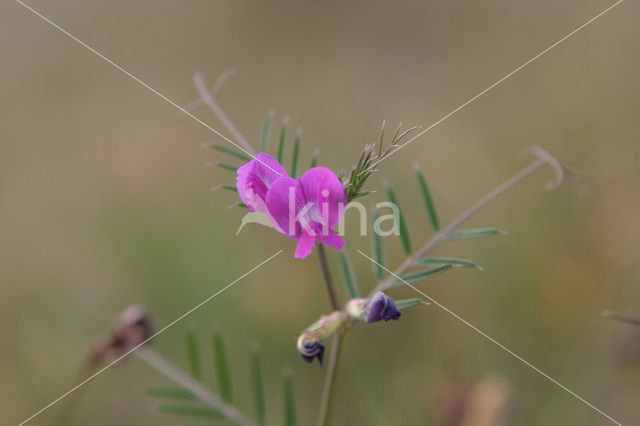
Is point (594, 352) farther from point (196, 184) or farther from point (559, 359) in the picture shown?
point (196, 184)

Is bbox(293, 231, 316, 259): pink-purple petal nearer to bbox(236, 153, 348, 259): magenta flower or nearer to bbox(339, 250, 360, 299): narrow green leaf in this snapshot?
bbox(236, 153, 348, 259): magenta flower

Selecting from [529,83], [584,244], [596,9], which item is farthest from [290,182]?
[596,9]

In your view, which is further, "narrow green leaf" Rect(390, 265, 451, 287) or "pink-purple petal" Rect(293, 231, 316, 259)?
"narrow green leaf" Rect(390, 265, 451, 287)

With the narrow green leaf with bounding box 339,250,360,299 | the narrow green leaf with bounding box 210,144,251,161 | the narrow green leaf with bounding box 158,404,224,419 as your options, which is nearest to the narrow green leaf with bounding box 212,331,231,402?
the narrow green leaf with bounding box 158,404,224,419

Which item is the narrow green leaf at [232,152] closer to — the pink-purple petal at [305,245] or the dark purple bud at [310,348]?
the pink-purple petal at [305,245]

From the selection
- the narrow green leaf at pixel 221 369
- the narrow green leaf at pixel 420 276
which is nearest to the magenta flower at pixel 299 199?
the narrow green leaf at pixel 420 276

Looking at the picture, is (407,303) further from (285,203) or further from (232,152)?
(232,152)

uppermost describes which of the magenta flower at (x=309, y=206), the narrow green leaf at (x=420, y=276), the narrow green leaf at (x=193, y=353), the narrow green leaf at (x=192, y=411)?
the magenta flower at (x=309, y=206)
